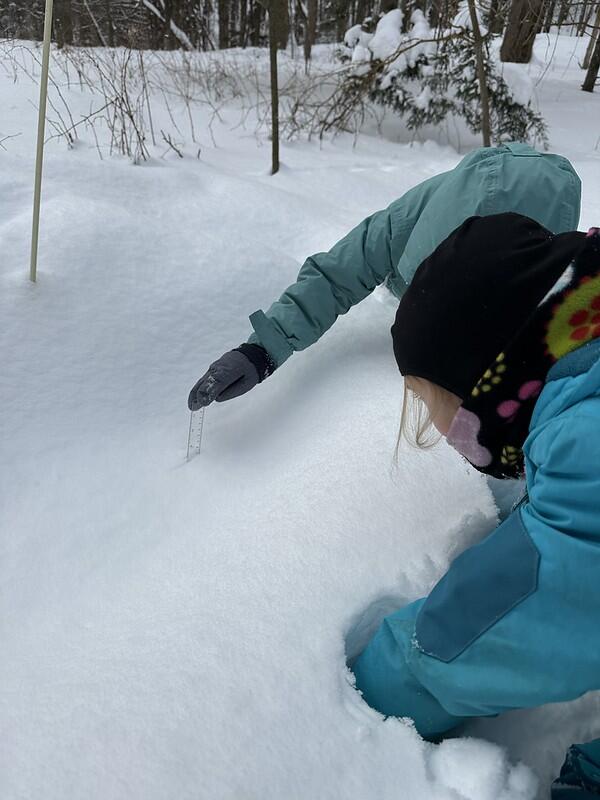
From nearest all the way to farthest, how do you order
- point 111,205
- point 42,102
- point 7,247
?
point 42,102 → point 7,247 → point 111,205

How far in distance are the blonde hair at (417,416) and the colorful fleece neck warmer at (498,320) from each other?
0.10 feet

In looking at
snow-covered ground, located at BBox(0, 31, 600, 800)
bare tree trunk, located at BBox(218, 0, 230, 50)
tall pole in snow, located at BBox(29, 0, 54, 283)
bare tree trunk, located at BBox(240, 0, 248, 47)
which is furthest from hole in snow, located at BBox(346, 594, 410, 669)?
bare tree trunk, located at BBox(240, 0, 248, 47)

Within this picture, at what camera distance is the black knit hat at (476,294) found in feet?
2.43

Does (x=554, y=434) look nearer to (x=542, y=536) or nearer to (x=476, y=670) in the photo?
(x=542, y=536)

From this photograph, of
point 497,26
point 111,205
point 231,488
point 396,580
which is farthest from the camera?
point 497,26

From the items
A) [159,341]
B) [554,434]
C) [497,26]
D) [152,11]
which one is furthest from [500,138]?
[152,11]

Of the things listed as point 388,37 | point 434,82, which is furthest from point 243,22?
point 434,82

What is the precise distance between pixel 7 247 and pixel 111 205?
1.68ft

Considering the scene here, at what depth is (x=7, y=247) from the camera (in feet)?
6.26

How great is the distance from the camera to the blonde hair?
873 mm

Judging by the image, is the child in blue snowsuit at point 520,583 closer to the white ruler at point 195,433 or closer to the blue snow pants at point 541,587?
the blue snow pants at point 541,587

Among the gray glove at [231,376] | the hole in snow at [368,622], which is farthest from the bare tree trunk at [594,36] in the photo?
the hole in snow at [368,622]

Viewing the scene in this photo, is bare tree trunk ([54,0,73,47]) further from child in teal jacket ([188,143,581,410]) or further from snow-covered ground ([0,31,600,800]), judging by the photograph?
child in teal jacket ([188,143,581,410])

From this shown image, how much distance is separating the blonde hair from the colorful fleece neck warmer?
31 millimetres
